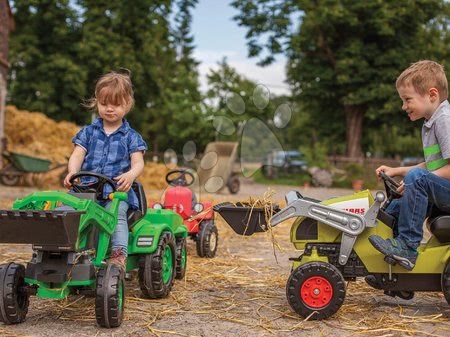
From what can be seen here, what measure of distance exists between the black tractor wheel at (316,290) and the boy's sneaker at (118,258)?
1.07 m

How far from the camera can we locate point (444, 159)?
12.6 ft

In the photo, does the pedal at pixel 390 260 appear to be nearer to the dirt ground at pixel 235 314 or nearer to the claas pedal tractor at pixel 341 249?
the claas pedal tractor at pixel 341 249

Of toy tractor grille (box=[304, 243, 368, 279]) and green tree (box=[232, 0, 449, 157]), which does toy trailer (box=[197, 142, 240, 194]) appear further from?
toy tractor grille (box=[304, 243, 368, 279])

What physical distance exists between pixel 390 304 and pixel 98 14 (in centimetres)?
2611

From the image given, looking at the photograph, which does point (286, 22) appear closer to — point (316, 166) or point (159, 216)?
point (316, 166)

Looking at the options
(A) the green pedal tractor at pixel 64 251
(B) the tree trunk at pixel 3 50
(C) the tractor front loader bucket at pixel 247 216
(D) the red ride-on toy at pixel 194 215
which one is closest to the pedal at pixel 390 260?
(C) the tractor front loader bucket at pixel 247 216

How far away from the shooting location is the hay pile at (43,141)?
709 inches

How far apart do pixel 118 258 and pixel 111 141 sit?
2.97 feet

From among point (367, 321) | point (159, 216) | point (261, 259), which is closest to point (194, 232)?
point (261, 259)

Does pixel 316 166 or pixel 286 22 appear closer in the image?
pixel 316 166

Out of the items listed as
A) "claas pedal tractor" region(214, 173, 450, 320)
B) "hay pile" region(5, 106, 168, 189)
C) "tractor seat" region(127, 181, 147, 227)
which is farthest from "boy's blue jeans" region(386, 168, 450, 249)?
"hay pile" region(5, 106, 168, 189)

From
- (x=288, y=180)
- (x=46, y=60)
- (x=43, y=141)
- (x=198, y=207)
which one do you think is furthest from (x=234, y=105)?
(x=198, y=207)

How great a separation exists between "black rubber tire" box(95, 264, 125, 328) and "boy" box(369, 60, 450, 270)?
1663 mm

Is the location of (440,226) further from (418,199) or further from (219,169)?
(219,169)
